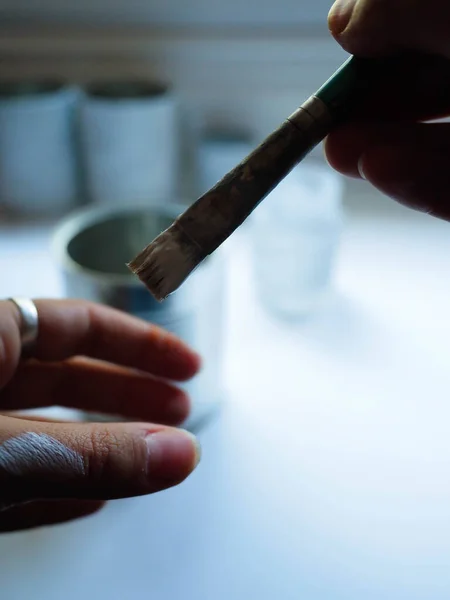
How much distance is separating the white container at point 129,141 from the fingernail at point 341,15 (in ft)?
1.13

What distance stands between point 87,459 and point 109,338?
0.15m

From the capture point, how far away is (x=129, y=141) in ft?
2.00

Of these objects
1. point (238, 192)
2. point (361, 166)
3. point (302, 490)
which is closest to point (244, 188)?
point (238, 192)

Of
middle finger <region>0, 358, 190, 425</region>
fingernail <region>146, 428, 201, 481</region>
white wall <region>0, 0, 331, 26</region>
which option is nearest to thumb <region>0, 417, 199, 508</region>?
fingernail <region>146, 428, 201, 481</region>

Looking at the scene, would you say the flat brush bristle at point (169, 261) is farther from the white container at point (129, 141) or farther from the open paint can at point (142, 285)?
the white container at point (129, 141)

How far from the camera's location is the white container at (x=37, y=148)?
60 cm

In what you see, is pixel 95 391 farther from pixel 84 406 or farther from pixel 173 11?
pixel 173 11

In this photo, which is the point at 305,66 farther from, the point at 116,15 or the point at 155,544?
the point at 155,544

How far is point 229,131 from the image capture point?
0.69m

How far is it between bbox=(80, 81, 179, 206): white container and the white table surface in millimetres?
148

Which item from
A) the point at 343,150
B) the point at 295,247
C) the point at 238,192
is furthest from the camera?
the point at 295,247

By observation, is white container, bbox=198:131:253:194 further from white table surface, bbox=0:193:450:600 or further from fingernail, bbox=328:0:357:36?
fingernail, bbox=328:0:357:36

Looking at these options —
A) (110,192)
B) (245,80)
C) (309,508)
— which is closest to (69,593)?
(309,508)

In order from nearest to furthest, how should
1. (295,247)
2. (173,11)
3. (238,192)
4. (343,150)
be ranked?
(238,192), (343,150), (295,247), (173,11)
